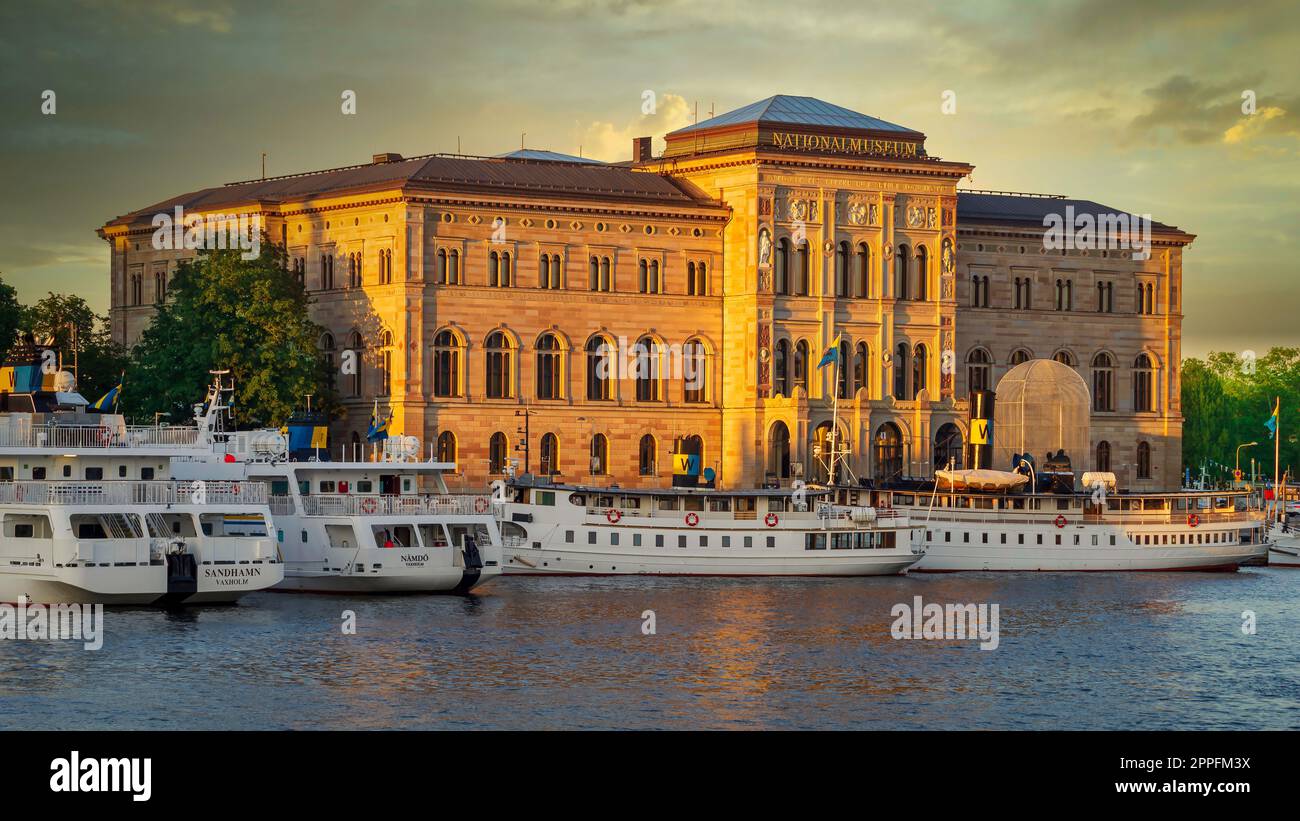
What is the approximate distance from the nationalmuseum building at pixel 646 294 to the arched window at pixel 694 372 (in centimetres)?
13

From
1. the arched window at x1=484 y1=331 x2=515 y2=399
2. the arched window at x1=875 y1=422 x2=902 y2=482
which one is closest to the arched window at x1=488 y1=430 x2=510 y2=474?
the arched window at x1=484 y1=331 x2=515 y2=399

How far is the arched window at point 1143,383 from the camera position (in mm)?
170750

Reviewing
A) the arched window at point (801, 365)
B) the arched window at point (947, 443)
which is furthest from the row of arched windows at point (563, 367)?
the arched window at point (947, 443)

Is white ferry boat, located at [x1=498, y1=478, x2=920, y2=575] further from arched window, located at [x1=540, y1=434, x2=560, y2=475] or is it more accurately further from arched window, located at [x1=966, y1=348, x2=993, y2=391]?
arched window, located at [x1=966, y1=348, x2=993, y2=391]

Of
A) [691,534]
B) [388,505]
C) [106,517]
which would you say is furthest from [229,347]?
[106,517]

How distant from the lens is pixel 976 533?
125 meters

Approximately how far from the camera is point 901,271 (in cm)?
15675

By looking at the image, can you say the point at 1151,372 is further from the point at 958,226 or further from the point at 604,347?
the point at 604,347

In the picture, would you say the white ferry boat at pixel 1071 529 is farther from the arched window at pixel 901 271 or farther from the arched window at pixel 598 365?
the arched window at pixel 901 271

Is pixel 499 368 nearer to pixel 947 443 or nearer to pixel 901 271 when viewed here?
pixel 901 271

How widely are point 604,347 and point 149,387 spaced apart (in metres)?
27.4

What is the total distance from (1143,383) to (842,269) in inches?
1107

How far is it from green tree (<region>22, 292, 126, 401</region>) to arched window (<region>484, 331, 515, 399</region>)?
803 inches
